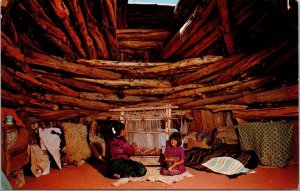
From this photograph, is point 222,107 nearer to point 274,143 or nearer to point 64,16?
point 274,143

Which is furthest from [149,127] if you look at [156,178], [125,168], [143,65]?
[156,178]

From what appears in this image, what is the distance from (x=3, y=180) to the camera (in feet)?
11.9

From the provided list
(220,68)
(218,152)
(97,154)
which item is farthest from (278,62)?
(97,154)

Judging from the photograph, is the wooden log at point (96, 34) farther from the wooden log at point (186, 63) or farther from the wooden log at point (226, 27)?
the wooden log at point (226, 27)

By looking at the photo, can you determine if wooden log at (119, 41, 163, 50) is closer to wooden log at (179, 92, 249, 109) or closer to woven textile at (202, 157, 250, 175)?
wooden log at (179, 92, 249, 109)

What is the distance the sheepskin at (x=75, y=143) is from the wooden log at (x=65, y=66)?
1486 mm

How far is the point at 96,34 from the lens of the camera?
552 centimetres

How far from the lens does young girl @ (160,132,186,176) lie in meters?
5.50

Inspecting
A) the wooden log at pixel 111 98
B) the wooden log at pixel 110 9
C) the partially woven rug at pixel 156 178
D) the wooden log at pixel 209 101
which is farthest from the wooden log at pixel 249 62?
the wooden log at pixel 110 9

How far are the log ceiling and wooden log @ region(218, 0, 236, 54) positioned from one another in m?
0.02

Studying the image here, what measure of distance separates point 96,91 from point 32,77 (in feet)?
5.68

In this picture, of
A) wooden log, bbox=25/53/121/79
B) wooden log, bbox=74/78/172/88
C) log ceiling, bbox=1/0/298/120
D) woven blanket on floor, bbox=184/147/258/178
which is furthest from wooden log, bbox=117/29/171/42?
woven blanket on floor, bbox=184/147/258/178

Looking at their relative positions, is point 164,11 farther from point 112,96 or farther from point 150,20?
point 112,96

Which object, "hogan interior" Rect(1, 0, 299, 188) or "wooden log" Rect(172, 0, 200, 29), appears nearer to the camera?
"hogan interior" Rect(1, 0, 299, 188)
